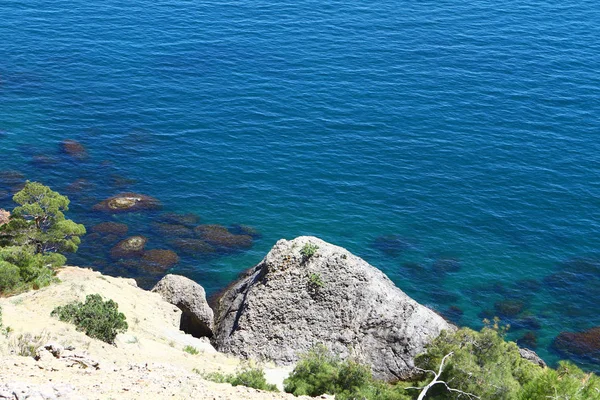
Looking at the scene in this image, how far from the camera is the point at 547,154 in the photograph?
81062 millimetres

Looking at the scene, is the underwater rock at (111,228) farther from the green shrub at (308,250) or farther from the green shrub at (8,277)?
the green shrub at (308,250)

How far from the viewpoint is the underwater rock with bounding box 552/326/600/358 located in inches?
2259

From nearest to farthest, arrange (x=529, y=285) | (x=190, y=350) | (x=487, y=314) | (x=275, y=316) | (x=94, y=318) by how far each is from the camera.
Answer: (x=94, y=318) → (x=190, y=350) → (x=275, y=316) → (x=487, y=314) → (x=529, y=285)

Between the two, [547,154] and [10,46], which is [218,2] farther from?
[547,154]

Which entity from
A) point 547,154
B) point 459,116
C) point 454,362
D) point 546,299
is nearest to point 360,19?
point 459,116

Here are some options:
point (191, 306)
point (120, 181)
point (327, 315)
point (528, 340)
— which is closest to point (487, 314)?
point (528, 340)

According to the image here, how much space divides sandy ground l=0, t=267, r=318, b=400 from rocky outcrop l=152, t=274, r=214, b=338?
29.1 inches

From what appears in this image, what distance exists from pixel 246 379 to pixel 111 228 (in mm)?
35407

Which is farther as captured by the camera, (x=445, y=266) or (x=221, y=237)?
(x=221, y=237)

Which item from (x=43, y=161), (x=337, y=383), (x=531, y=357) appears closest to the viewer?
(x=337, y=383)

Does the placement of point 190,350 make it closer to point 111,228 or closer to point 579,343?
point 111,228

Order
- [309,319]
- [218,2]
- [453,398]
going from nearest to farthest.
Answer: [453,398], [309,319], [218,2]

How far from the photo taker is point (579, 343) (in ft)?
191

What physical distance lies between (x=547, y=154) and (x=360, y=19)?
45.9 metres
